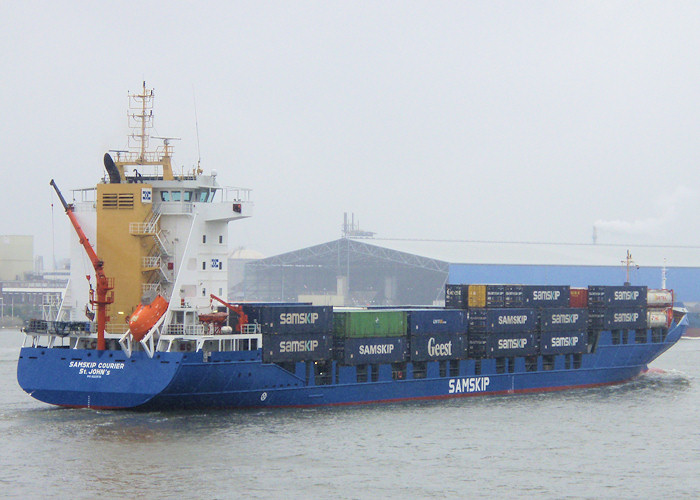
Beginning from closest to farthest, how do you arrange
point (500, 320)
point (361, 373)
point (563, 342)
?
1. point (361, 373)
2. point (500, 320)
3. point (563, 342)

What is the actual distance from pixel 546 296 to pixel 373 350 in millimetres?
13118

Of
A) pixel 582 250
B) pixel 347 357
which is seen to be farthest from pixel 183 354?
pixel 582 250

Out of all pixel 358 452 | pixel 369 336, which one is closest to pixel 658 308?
pixel 369 336

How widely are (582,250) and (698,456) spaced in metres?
112

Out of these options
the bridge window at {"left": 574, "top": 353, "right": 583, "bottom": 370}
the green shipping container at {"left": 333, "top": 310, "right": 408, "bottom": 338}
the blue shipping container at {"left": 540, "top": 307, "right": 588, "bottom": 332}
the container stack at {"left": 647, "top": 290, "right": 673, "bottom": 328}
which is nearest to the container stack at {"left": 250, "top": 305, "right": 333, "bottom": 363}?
the green shipping container at {"left": 333, "top": 310, "right": 408, "bottom": 338}

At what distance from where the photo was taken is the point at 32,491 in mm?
31594

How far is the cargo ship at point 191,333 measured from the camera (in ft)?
142

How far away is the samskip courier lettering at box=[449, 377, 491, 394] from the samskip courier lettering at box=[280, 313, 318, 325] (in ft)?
31.7

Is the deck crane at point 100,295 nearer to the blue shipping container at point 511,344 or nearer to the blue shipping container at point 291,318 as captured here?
the blue shipping container at point 291,318

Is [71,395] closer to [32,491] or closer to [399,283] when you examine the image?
[32,491]

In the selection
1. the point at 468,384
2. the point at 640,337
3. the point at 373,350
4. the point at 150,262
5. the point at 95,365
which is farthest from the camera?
the point at 640,337

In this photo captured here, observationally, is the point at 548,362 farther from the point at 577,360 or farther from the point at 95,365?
the point at 95,365

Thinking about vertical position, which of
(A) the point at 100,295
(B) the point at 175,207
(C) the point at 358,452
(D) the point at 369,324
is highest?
(B) the point at 175,207

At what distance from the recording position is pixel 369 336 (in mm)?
49094
